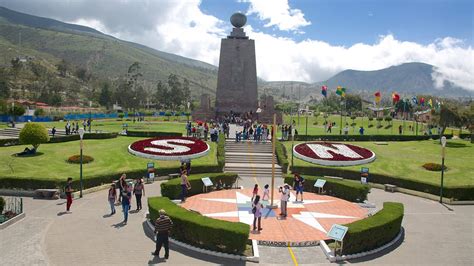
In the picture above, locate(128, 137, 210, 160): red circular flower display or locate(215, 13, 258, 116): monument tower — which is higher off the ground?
locate(215, 13, 258, 116): monument tower

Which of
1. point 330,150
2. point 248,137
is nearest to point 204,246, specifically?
point 330,150

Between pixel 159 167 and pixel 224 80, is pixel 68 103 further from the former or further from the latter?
pixel 159 167

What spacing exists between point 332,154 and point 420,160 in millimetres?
7333

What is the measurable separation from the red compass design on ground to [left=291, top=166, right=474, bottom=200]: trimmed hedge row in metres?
5.67

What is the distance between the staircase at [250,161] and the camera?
31291mm

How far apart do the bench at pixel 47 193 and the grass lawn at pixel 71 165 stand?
211 cm

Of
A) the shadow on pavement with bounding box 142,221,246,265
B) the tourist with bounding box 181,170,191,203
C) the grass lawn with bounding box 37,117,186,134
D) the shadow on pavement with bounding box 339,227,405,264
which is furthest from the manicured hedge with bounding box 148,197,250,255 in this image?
the grass lawn with bounding box 37,117,186,134

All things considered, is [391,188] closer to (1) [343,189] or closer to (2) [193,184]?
(1) [343,189]

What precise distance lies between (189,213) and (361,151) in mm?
24069

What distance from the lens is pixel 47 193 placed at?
22406mm

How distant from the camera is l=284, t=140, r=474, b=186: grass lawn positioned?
98.7 feet

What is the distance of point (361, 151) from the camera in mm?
36469

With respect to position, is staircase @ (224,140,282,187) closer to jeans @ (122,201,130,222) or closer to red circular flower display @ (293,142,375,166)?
red circular flower display @ (293,142,375,166)

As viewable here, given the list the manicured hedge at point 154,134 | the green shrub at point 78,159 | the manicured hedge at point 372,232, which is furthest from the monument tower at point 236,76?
the manicured hedge at point 372,232
